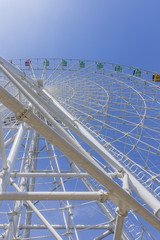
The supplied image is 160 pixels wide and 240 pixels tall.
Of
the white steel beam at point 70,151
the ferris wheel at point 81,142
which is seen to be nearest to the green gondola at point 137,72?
the ferris wheel at point 81,142

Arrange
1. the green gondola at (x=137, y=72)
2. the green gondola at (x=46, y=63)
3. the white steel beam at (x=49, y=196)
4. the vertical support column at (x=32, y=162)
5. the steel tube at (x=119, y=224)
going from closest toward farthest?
the white steel beam at (x=49, y=196), the steel tube at (x=119, y=224), the vertical support column at (x=32, y=162), the green gondola at (x=137, y=72), the green gondola at (x=46, y=63)

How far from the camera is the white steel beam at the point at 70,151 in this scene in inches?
201

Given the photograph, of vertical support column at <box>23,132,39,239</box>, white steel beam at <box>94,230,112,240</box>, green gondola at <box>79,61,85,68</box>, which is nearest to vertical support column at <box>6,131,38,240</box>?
vertical support column at <box>23,132,39,239</box>

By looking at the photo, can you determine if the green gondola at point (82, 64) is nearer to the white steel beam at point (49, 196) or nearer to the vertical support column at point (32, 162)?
the vertical support column at point (32, 162)

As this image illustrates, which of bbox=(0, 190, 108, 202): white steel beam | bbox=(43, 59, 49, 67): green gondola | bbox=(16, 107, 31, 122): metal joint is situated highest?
bbox=(16, 107, 31, 122): metal joint

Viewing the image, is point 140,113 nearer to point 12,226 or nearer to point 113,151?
point 113,151

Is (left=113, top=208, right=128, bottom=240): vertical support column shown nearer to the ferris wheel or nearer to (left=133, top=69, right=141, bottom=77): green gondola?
the ferris wheel

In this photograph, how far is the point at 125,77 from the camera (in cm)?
2583

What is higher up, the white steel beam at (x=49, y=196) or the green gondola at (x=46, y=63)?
the green gondola at (x=46, y=63)

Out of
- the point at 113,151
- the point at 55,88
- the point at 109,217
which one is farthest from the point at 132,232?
the point at 55,88

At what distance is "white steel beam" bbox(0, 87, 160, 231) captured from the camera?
5.11 m

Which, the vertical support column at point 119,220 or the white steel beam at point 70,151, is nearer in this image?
the white steel beam at point 70,151

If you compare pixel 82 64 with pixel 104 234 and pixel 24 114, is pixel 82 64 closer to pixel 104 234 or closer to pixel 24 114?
pixel 104 234

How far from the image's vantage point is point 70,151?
529 centimetres
